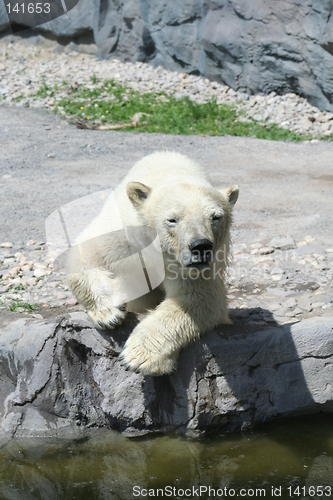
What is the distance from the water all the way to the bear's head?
40.9 inches

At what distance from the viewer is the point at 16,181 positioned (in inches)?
324

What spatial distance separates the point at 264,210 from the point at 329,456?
398 cm

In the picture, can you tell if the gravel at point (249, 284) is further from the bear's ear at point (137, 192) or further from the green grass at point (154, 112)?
the green grass at point (154, 112)

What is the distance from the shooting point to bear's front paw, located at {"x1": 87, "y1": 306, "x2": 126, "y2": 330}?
11.6 ft

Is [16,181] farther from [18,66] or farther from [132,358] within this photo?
[18,66]

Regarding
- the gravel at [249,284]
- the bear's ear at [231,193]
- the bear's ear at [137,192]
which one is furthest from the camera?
the gravel at [249,284]

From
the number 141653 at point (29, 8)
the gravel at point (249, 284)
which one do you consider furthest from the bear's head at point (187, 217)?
the number 141653 at point (29, 8)

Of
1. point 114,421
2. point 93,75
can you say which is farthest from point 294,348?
point 93,75

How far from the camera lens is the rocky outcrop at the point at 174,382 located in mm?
3625

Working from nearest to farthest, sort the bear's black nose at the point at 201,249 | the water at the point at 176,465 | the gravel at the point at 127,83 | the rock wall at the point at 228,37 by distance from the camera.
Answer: the bear's black nose at the point at 201,249, the water at the point at 176,465, the rock wall at the point at 228,37, the gravel at the point at 127,83

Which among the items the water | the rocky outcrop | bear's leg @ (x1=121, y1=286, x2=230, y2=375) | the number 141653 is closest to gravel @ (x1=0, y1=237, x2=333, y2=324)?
the rocky outcrop

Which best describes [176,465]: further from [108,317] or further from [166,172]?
[166,172]

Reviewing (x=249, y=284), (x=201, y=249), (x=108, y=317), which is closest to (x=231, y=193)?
(x=201, y=249)

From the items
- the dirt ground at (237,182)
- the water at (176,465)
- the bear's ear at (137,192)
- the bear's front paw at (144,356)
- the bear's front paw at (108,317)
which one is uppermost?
the bear's ear at (137,192)
